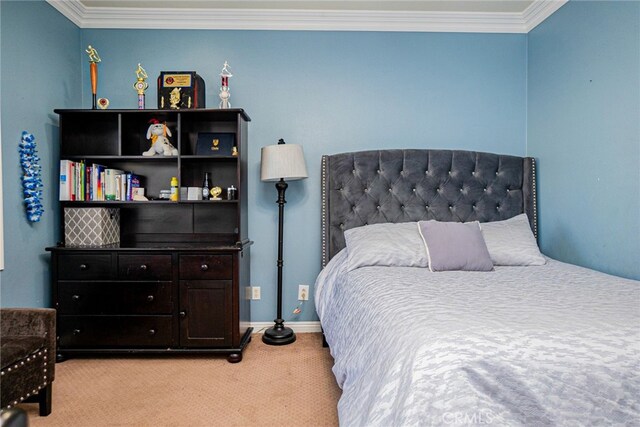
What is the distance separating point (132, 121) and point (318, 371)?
2.24m

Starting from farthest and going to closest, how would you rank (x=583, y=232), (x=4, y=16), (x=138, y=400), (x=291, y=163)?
(x=291, y=163), (x=583, y=232), (x=4, y=16), (x=138, y=400)

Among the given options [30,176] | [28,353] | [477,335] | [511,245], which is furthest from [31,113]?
[511,245]

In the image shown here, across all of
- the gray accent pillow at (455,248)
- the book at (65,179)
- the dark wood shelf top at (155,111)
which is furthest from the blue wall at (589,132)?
the book at (65,179)

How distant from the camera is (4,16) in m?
2.38

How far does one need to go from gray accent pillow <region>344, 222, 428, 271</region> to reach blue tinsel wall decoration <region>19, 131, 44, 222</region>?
1.98 m

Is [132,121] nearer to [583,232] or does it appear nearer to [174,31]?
[174,31]

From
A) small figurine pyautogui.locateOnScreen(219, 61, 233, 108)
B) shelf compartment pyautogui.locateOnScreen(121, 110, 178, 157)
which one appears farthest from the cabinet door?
small figurine pyautogui.locateOnScreen(219, 61, 233, 108)

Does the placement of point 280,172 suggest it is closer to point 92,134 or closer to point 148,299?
point 148,299

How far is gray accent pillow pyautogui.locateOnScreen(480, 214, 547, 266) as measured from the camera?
254cm

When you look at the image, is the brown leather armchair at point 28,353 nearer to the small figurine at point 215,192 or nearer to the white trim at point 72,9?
the small figurine at point 215,192

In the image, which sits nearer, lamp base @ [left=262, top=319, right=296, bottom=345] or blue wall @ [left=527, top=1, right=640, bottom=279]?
blue wall @ [left=527, top=1, right=640, bottom=279]

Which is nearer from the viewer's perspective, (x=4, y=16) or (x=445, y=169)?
(x=4, y=16)

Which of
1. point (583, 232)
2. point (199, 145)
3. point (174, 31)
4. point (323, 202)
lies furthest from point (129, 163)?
point (583, 232)

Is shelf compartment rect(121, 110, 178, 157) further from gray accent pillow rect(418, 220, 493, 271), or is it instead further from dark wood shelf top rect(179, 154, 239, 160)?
gray accent pillow rect(418, 220, 493, 271)
